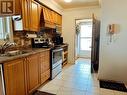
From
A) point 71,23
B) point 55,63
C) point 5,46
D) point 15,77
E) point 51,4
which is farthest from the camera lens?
point 71,23

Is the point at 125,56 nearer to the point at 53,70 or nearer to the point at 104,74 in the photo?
the point at 104,74

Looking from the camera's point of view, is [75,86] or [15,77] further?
[75,86]

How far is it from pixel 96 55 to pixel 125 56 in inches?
61.9

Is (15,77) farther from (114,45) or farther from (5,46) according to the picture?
(114,45)

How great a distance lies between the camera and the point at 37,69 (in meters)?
2.70

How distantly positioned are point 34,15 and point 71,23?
2.41 m

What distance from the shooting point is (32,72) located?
248 centimetres

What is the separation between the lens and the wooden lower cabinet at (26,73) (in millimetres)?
1856

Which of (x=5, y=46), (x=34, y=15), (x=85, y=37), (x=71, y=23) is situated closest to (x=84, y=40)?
(x=85, y=37)

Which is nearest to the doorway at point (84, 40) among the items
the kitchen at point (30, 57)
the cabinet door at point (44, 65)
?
the kitchen at point (30, 57)

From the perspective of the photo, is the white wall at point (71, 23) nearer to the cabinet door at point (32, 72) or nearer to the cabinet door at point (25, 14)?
the cabinet door at point (25, 14)

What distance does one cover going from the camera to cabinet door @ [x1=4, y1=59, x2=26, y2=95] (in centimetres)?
181

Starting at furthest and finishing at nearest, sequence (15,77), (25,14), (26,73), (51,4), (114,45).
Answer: (51,4), (114,45), (25,14), (26,73), (15,77)

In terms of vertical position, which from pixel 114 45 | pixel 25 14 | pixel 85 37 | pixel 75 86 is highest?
pixel 25 14
